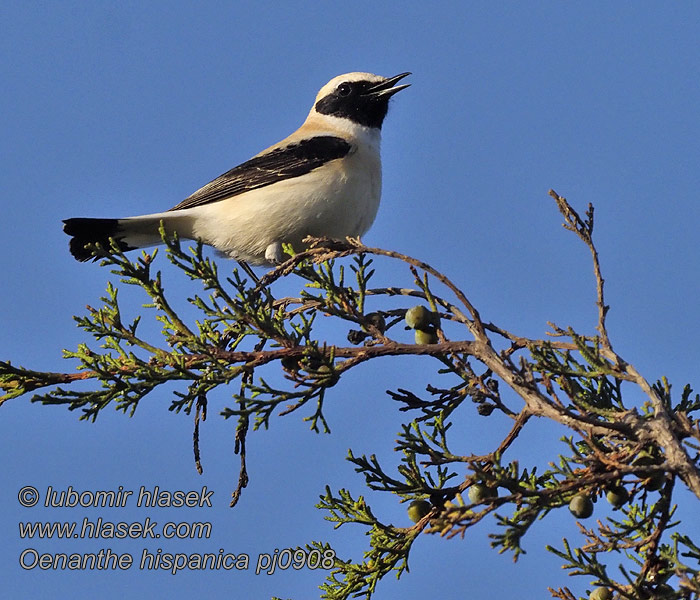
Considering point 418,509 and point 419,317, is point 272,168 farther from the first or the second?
point 418,509

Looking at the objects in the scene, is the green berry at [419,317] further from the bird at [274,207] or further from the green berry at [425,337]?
the bird at [274,207]

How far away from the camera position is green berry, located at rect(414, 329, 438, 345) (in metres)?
3.65

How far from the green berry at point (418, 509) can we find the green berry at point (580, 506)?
765 mm

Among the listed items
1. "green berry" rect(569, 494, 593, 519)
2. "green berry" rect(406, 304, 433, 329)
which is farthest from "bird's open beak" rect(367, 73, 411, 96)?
"green berry" rect(569, 494, 593, 519)

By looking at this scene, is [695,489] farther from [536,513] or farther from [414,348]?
[414,348]

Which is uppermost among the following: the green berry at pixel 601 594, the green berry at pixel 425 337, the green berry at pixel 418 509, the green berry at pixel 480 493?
the green berry at pixel 425 337

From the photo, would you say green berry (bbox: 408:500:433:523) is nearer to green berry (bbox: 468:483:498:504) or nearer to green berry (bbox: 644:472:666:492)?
green berry (bbox: 468:483:498:504)

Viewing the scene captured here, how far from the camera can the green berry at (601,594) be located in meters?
3.18

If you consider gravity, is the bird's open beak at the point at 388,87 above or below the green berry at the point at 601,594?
above

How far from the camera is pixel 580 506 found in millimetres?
2986

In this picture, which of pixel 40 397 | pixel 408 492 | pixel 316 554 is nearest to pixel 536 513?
pixel 408 492

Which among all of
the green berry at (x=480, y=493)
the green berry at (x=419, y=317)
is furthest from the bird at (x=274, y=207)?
the green berry at (x=480, y=493)

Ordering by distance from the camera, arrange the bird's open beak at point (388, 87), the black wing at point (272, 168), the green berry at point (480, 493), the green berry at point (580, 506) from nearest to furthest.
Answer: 1. the green berry at point (580, 506)
2. the green berry at point (480, 493)
3. the black wing at point (272, 168)
4. the bird's open beak at point (388, 87)

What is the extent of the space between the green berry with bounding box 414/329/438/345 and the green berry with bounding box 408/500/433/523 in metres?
0.67
